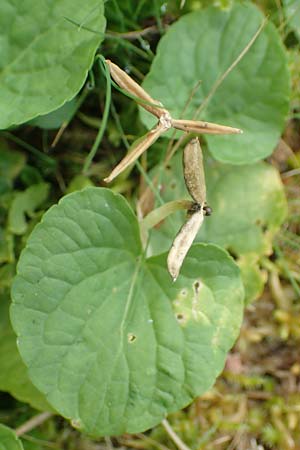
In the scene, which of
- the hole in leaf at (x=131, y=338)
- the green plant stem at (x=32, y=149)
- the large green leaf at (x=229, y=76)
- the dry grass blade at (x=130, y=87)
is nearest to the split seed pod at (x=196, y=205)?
the dry grass blade at (x=130, y=87)

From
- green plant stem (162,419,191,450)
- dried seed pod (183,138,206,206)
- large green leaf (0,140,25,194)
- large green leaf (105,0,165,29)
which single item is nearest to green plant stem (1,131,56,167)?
large green leaf (0,140,25,194)

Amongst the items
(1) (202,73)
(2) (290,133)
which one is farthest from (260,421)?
(1) (202,73)

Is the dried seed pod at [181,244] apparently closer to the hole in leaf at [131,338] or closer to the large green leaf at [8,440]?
the hole in leaf at [131,338]

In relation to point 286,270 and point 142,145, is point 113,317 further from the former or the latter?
point 286,270

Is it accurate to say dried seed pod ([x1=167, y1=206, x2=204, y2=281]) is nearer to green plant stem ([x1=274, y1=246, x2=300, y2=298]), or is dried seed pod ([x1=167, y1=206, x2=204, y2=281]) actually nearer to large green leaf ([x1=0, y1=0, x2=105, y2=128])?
large green leaf ([x1=0, y1=0, x2=105, y2=128])

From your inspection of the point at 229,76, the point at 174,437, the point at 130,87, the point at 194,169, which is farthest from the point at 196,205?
the point at 174,437
